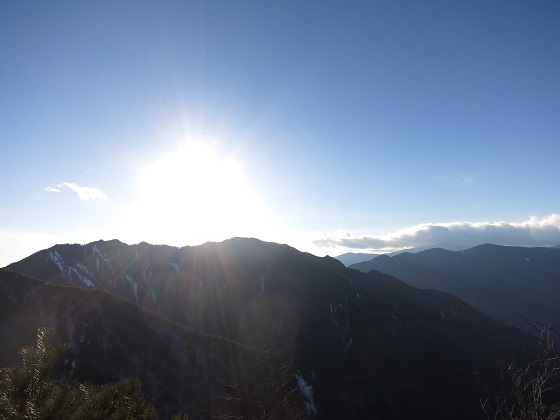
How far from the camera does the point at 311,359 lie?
418 ft

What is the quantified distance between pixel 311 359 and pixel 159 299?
223 feet

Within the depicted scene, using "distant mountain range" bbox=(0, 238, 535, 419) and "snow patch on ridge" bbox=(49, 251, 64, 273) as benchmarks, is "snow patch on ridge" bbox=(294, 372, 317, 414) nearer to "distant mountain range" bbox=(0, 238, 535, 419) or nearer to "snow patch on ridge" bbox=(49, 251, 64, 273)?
"distant mountain range" bbox=(0, 238, 535, 419)

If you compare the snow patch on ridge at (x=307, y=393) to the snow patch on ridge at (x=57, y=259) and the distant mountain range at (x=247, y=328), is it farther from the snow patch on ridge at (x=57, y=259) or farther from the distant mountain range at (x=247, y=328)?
the snow patch on ridge at (x=57, y=259)

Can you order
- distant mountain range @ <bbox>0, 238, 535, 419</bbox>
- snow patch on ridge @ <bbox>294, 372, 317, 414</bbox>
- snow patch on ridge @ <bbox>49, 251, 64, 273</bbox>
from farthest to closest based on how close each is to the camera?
snow patch on ridge @ <bbox>49, 251, 64, 273</bbox>, snow patch on ridge @ <bbox>294, 372, 317, 414</bbox>, distant mountain range @ <bbox>0, 238, 535, 419</bbox>

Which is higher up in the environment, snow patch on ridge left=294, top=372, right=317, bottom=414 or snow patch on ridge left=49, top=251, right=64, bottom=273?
snow patch on ridge left=49, top=251, right=64, bottom=273

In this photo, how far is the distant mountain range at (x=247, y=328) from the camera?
6475 cm

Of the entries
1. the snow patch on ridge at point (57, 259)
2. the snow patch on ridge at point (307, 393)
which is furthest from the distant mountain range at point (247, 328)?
the snow patch on ridge at point (57, 259)

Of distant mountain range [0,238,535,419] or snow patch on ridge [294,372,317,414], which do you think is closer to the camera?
distant mountain range [0,238,535,419]

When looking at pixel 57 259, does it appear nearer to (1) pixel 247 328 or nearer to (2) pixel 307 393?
(1) pixel 247 328

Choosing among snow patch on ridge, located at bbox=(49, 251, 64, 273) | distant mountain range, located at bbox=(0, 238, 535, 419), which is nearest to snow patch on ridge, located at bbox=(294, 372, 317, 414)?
distant mountain range, located at bbox=(0, 238, 535, 419)

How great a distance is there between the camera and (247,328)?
131 metres

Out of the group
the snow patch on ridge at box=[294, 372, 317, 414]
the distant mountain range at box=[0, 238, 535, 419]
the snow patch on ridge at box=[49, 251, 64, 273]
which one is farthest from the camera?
the snow patch on ridge at box=[49, 251, 64, 273]

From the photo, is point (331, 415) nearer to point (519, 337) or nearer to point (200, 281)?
point (200, 281)

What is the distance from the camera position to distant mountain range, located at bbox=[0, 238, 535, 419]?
64750 mm
